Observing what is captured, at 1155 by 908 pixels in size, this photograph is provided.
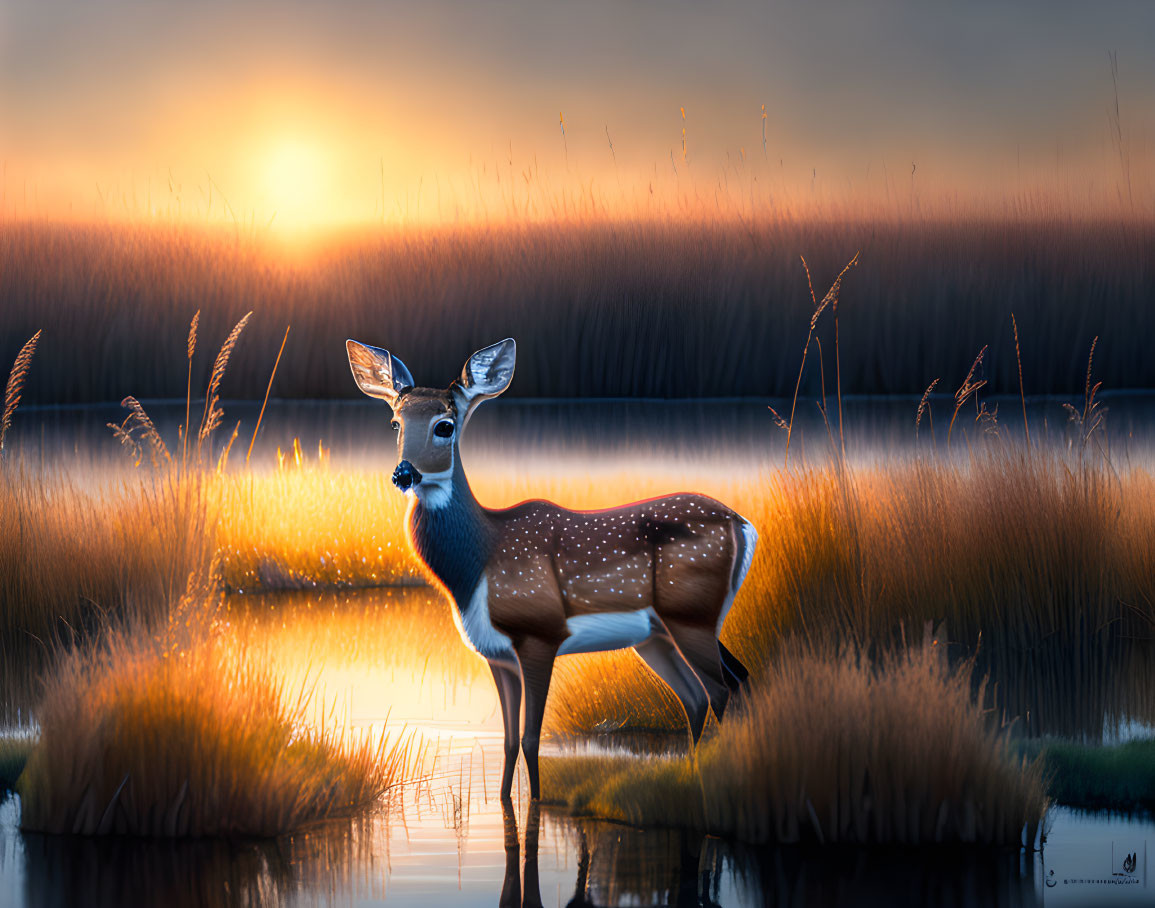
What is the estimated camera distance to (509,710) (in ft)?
14.7

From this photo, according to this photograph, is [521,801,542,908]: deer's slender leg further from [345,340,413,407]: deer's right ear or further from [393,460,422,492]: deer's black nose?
[345,340,413,407]: deer's right ear

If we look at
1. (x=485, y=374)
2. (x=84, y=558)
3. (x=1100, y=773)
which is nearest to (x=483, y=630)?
(x=485, y=374)

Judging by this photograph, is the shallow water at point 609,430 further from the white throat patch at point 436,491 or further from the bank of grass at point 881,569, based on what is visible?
the white throat patch at point 436,491

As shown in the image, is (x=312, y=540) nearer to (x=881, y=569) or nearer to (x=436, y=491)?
(x=881, y=569)

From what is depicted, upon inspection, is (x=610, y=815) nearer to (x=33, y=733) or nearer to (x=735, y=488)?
(x=33, y=733)

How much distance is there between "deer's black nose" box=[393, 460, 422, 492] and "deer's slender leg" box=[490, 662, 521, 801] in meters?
0.67

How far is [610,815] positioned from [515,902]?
2.38 feet

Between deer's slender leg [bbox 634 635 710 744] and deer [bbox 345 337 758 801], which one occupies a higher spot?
deer [bbox 345 337 758 801]

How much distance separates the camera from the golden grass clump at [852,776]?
4102 millimetres

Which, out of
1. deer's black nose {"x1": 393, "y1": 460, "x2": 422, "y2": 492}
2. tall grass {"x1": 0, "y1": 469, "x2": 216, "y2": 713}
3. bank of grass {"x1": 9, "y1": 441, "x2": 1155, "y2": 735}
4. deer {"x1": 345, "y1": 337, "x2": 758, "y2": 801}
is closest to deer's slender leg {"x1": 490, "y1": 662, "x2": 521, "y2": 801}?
deer {"x1": 345, "y1": 337, "x2": 758, "y2": 801}

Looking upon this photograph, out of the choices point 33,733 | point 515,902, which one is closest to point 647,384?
point 33,733

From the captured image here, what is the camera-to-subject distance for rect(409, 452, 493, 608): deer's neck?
435 cm

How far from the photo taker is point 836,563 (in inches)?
230

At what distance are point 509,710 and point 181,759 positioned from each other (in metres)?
1.02
